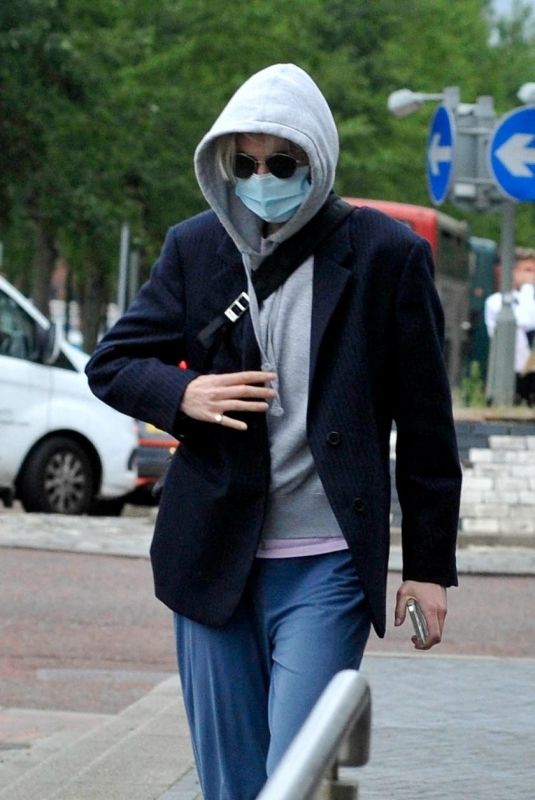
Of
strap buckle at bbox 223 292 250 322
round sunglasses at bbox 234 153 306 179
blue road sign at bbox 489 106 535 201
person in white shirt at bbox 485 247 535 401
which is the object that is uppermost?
blue road sign at bbox 489 106 535 201

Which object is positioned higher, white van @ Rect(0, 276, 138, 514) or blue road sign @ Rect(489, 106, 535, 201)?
blue road sign @ Rect(489, 106, 535, 201)

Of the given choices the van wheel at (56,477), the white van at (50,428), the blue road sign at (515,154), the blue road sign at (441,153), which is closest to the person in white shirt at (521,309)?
the blue road sign at (441,153)

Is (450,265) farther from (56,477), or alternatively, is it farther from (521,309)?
(56,477)

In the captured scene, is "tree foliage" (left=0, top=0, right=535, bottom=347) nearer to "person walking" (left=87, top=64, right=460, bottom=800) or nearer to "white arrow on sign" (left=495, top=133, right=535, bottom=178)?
"white arrow on sign" (left=495, top=133, right=535, bottom=178)

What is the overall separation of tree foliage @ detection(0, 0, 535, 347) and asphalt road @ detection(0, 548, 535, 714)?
56.8 feet

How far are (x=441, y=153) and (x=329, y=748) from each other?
15.2 meters

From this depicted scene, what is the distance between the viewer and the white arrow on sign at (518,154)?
51.4 feet

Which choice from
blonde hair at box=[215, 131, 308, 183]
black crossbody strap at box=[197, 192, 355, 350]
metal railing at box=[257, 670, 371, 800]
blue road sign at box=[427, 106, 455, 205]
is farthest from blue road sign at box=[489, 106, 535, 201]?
metal railing at box=[257, 670, 371, 800]

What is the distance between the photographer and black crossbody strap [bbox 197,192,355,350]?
151 inches

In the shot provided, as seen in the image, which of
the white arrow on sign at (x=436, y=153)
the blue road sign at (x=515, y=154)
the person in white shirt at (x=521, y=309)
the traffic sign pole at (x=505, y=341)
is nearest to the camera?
the blue road sign at (x=515, y=154)

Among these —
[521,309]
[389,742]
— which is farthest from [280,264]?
[521,309]

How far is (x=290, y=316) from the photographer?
383cm

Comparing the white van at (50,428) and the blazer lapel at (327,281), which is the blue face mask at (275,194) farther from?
the white van at (50,428)

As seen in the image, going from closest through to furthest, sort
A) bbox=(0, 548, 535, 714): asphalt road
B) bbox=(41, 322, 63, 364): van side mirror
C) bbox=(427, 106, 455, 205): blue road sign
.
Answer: bbox=(0, 548, 535, 714): asphalt road, bbox=(41, 322, 63, 364): van side mirror, bbox=(427, 106, 455, 205): blue road sign
